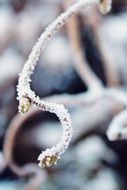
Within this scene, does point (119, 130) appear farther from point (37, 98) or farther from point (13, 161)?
point (13, 161)

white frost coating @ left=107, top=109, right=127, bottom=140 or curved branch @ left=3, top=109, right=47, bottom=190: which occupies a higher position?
curved branch @ left=3, top=109, right=47, bottom=190

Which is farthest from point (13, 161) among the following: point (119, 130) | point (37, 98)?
point (37, 98)

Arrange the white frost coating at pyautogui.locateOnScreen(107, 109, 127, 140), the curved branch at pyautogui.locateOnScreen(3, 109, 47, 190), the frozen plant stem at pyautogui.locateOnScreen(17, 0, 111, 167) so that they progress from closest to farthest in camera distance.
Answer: the frozen plant stem at pyautogui.locateOnScreen(17, 0, 111, 167) → the white frost coating at pyautogui.locateOnScreen(107, 109, 127, 140) → the curved branch at pyautogui.locateOnScreen(3, 109, 47, 190)

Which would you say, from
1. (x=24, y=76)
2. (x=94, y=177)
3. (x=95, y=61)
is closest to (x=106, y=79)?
(x=95, y=61)

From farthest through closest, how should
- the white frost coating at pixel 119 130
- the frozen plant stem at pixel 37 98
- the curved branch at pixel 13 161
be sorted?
the curved branch at pixel 13 161 < the white frost coating at pixel 119 130 < the frozen plant stem at pixel 37 98

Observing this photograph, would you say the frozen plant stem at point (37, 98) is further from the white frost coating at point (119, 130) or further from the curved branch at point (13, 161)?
the curved branch at point (13, 161)

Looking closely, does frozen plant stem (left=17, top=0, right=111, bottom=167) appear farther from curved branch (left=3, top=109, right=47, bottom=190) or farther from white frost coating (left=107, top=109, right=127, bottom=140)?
curved branch (left=3, top=109, right=47, bottom=190)

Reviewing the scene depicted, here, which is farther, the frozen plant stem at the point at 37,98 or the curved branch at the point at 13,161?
the curved branch at the point at 13,161

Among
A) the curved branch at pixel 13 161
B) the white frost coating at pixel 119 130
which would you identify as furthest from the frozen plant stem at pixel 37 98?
the curved branch at pixel 13 161

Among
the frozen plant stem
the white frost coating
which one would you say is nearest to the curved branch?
the white frost coating

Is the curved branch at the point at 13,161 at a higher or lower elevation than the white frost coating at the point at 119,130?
higher

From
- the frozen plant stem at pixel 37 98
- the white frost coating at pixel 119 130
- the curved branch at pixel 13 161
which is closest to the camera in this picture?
the frozen plant stem at pixel 37 98
